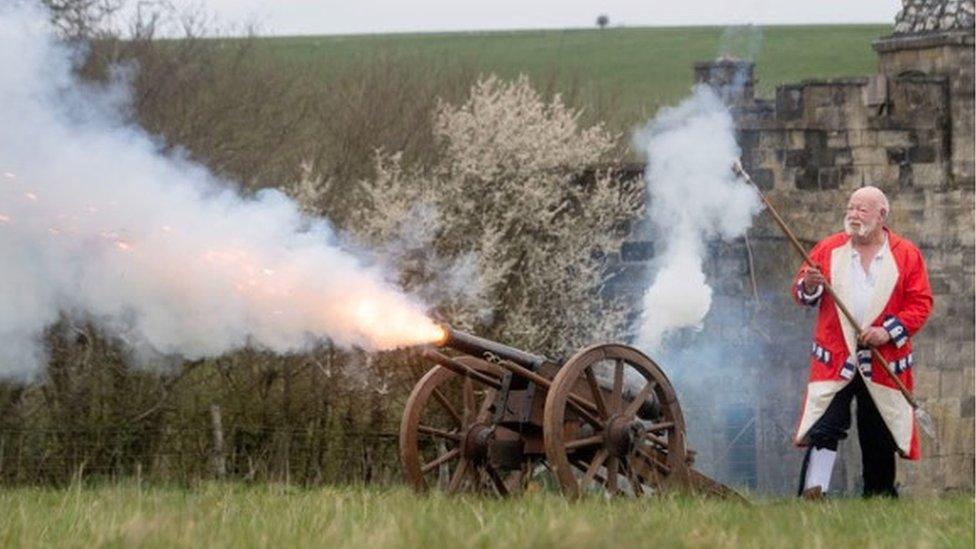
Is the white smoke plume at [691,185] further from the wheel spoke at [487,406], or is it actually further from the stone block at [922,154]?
the wheel spoke at [487,406]

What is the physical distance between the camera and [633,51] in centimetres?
5991

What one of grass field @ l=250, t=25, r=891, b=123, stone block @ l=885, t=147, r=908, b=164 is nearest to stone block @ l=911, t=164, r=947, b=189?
stone block @ l=885, t=147, r=908, b=164

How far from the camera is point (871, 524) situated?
387 inches

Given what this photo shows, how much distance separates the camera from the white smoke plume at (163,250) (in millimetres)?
13070

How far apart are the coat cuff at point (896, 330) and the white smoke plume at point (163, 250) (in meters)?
2.68

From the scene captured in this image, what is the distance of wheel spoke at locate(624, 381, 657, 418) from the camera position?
13.0 m

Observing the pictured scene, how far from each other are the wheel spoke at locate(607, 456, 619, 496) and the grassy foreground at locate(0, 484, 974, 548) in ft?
3.74

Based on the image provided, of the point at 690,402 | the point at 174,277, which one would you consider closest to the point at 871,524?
the point at 174,277

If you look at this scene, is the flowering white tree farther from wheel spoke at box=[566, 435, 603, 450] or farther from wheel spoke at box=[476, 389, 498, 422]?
wheel spoke at box=[566, 435, 603, 450]

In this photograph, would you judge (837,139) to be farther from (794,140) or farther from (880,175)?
(880,175)

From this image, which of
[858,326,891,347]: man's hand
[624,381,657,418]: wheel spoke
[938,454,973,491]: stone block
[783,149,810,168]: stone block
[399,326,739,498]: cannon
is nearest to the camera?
[399,326,739,498]: cannon

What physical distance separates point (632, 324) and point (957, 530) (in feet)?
49.9

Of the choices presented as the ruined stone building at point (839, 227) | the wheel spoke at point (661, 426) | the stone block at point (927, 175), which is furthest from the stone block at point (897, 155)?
the wheel spoke at point (661, 426)

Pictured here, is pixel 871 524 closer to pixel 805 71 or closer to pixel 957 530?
pixel 957 530
